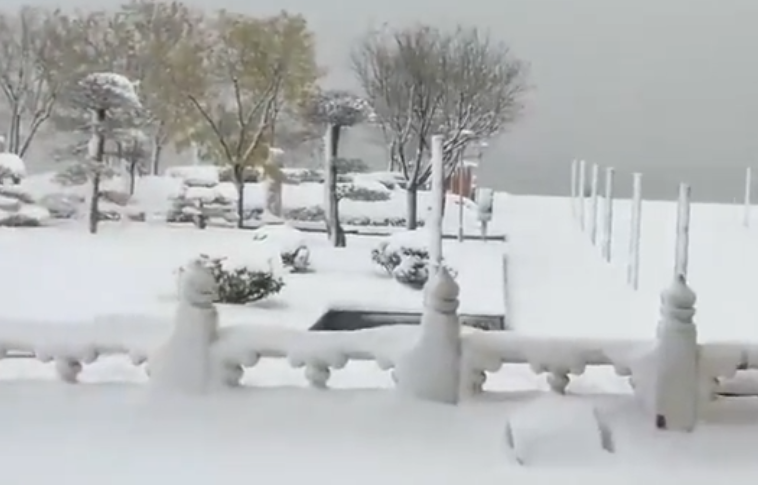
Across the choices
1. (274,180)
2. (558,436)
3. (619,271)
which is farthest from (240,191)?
(558,436)

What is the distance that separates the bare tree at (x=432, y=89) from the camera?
11.0 feet

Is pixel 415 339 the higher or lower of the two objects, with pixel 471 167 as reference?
lower

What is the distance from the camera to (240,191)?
3404 mm

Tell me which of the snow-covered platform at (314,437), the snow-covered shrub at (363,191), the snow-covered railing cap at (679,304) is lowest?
the snow-covered platform at (314,437)

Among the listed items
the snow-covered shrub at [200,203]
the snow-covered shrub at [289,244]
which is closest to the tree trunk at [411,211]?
the snow-covered shrub at [289,244]

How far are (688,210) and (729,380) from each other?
75 centimetres

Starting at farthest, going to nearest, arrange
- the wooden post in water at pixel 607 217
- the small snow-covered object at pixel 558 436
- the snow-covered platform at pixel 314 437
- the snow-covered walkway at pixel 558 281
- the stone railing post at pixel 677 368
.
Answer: the wooden post in water at pixel 607 217
the snow-covered walkway at pixel 558 281
the stone railing post at pixel 677 368
the small snow-covered object at pixel 558 436
the snow-covered platform at pixel 314 437

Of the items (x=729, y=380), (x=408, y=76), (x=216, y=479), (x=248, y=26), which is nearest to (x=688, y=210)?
(x=729, y=380)

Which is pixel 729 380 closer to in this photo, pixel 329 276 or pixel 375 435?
pixel 375 435

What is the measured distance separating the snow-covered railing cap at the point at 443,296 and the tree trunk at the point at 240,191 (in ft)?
3.29

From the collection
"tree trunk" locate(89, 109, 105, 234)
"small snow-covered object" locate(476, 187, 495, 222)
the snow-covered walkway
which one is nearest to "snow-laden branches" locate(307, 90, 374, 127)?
"small snow-covered object" locate(476, 187, 495, 222)

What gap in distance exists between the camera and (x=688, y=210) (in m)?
3.35

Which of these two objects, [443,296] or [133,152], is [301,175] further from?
[443,296]

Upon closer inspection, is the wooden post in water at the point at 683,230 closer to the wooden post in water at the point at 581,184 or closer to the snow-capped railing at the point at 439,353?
the wooden post in water at the point at 581,184
